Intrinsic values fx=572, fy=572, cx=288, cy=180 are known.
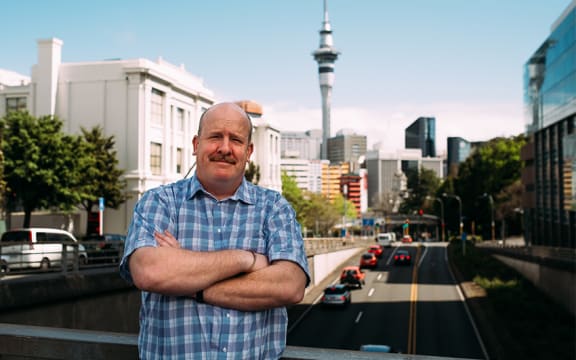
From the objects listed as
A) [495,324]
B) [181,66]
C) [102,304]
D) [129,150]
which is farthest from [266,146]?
[102,304]

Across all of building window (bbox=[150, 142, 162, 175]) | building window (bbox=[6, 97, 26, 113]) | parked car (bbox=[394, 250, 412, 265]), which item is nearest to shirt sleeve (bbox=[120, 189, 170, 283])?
building window (bbox=[150, 142, 162, 175])

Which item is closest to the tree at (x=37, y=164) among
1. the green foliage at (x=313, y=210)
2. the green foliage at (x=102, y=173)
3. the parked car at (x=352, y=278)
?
the green foliage at (x=102, y=173)

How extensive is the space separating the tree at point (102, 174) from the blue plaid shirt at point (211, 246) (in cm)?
4301

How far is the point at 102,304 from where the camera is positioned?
1619cm

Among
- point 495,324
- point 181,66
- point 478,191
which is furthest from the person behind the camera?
point 478,191

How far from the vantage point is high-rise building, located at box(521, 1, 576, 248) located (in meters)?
50.6

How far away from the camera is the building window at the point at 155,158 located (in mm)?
52406

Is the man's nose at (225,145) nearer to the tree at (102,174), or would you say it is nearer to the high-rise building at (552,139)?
the tree at (102,174)

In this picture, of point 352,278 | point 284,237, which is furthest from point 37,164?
point 284,237

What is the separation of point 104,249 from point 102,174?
26.8 meters

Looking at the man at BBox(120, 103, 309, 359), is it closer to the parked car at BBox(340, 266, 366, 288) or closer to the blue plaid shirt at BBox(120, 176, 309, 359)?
the blue plaid shirt at BBox(120, 176, 309, 359)

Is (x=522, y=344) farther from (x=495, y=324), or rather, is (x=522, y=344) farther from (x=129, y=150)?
(x=129, y=150)

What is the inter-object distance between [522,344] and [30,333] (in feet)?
97.0

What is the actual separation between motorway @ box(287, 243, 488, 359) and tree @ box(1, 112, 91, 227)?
18155 millimetres
